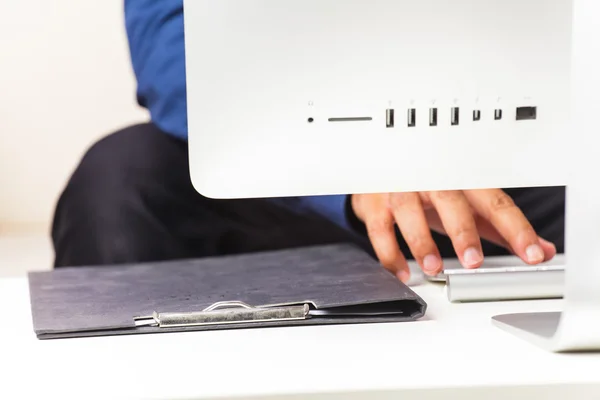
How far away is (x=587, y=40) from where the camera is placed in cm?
44

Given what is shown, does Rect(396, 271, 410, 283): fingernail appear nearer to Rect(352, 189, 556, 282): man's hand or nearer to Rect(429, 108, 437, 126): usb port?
Rect(352, 189, 556, 282): man's hand

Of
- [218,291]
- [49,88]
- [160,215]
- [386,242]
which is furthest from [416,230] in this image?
[49,88]

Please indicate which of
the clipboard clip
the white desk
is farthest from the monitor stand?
the clipboard clip

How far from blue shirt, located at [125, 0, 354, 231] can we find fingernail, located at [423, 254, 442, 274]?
231mm

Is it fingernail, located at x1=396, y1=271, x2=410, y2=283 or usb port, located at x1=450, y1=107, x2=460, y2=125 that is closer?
usb port, located at x1=450, y1=107, x2=460, y2=125

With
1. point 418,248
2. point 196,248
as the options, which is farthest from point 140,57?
point 418,248

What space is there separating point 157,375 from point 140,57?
0.69 m

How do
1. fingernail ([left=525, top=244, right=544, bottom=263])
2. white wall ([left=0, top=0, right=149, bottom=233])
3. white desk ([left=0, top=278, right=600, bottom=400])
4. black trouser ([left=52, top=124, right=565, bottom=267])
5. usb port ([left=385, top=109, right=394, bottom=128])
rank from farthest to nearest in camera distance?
white wall ([left=0, top=0, right=149, bottom=233]), black trouser ([left=52, top=124, right=565, bottom=267]), fingernail ([left=525, top=244, right=544, bottom=263]), usb port ([left=385, top=109, right=394, bottom=128]), white desk ([left=0, top=278, right=600, bottom=400])

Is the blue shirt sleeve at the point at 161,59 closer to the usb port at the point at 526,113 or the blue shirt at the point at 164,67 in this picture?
the blue shirt at the point at 164,67

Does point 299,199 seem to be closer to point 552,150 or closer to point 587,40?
point 552,150

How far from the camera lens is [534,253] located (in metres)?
0.67

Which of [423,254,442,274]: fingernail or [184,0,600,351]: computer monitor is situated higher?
[184,0,600,351]: computer monitor

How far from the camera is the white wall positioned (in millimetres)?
1746

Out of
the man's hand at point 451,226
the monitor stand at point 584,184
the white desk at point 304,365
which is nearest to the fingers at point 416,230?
the man's hand at point 451,226
